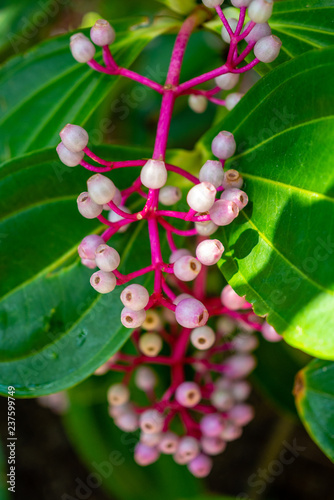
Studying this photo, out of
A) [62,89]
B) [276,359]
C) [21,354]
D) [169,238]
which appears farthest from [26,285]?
[276,359]

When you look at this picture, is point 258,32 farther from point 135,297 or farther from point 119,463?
point 119,463

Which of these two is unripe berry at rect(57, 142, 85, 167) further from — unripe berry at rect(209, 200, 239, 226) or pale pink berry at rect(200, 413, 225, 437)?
pale pink berry at rect(200, 413, 225, 437)

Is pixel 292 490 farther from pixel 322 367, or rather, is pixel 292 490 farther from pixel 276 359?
pixel 322 367

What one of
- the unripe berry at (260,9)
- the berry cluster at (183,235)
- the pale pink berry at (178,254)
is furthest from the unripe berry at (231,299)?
the unripe berry at (260,9)

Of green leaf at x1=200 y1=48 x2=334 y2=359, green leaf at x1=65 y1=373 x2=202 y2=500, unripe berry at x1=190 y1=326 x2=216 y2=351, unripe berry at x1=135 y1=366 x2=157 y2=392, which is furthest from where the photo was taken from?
green leaf at x1=65 y1=373 x2=202 y2=500

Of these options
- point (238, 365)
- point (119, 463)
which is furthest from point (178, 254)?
point (119, 463)

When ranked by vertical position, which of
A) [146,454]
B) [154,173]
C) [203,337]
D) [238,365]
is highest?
[154,173]

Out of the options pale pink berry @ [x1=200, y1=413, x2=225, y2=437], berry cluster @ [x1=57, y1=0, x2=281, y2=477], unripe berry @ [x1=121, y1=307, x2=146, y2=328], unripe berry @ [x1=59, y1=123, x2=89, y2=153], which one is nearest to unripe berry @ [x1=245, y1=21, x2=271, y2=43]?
berry cluster @ [x1=57, y1=0, x2=281, y2=477]
